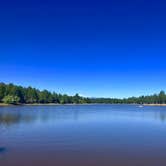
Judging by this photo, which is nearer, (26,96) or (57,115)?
(57,115)

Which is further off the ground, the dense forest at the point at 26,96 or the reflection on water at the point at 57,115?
the dense forest at the point at 26,96

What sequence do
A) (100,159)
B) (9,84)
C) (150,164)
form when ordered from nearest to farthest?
1. (150,164)
2. (100,159)
3. (9,84)

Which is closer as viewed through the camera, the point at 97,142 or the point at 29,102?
the point at 97,142

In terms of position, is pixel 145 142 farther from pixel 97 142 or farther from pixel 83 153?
pixel 83 153

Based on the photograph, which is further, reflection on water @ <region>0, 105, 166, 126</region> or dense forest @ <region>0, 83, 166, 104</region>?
dense forest @ <region>0, 83, 166, 104</region>

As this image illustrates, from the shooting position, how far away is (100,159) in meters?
14.8

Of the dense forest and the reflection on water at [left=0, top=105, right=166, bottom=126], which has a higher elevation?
the dense forest

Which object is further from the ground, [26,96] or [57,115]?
[26,96]

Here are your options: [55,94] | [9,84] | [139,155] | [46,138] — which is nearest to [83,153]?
[139,155]

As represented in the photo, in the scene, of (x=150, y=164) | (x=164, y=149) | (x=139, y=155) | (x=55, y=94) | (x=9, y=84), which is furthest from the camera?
(x=55, y=94)

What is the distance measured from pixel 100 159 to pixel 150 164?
9.40 feet

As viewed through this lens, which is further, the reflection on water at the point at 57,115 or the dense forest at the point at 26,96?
the dense forest at the point at 26,96

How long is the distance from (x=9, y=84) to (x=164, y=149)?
11859cm

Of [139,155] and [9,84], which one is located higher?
[9,84]
